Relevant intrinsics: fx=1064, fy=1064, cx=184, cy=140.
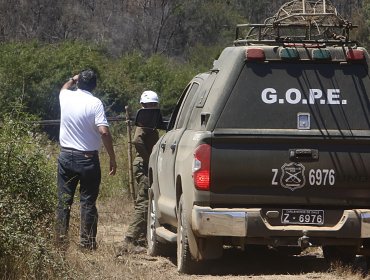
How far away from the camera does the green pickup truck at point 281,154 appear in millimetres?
8883

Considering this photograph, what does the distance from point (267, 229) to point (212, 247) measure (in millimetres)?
582

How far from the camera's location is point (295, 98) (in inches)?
357

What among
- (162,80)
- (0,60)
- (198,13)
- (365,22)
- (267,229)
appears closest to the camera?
(267,229)

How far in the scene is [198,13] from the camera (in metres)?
58.6

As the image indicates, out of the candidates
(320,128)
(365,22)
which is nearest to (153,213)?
(320,128)

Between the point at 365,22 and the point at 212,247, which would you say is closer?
the point at 212,247

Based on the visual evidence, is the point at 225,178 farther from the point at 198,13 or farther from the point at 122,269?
the point at 198,13

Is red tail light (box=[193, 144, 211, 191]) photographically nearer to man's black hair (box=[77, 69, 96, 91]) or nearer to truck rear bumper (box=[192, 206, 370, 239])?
truck rear bumper (box=[192, 206, 370, 239])

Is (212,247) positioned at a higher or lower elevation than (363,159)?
lower

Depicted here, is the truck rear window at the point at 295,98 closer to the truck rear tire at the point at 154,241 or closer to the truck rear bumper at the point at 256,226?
the truck rear bumper at the point at 256,226

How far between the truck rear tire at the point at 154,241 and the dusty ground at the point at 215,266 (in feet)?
0.38

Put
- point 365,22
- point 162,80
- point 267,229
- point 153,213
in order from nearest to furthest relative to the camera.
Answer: point 267,229, point 153,213, point 162,80, point 365,22

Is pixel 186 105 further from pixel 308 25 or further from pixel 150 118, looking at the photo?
pixel 308 25

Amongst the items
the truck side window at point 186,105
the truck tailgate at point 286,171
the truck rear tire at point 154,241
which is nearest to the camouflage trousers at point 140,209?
the truck rear tire at point 154,241
